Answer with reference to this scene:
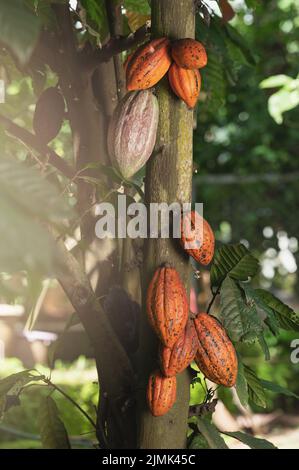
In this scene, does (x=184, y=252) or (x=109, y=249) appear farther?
(x=109, y=249)

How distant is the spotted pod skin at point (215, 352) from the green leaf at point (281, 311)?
18cm

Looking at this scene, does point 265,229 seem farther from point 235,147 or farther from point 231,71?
point 231,71

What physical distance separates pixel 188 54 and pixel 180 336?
0.37 m

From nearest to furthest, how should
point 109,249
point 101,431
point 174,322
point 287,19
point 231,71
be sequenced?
point 174,322, point 101,431, point 109,249, point 231,71, point 287,19

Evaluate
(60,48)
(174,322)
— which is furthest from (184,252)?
(60,48)

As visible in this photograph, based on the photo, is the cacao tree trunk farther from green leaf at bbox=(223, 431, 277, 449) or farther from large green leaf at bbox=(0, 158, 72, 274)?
large green leaf at bbox=(0, 158, 72, 274)

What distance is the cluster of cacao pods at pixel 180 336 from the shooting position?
90 cm

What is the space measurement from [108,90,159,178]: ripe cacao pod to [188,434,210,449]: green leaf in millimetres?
403

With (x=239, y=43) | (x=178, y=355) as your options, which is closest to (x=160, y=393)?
(x=178, y=355)

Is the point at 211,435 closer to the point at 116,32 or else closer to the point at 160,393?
the point at 160,393

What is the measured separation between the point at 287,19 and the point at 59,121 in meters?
5.80

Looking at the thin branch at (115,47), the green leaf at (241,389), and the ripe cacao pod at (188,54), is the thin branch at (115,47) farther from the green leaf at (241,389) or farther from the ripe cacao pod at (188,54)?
the green leaf at (241,389)

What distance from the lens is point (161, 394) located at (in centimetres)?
92

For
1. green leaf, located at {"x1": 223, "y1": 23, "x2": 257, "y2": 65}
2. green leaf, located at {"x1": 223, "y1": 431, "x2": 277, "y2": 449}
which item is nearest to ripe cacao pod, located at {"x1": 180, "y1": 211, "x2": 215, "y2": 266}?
green leaf, located at {"x1": 223, "y1": 431, "x2": 277, "y2": 449}
